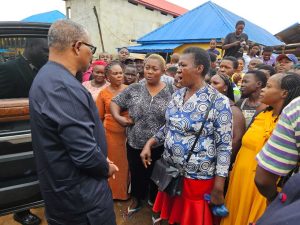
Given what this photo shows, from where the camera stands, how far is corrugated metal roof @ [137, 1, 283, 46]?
46.8ft

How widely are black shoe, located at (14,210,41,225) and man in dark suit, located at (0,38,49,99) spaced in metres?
1.42

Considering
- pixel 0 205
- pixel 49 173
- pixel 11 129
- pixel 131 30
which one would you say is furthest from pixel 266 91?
pixel 131 30

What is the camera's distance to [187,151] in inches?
84.4

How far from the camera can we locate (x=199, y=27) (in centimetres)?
1564

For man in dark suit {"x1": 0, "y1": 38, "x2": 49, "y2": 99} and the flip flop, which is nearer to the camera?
man in dark suit {"x1": 0, "y1": 38, "x2": 49, "y2": 99}

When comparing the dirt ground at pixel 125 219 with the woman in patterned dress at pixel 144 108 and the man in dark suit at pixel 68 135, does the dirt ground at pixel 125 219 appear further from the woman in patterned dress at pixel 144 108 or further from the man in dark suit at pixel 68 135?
the man in dark suit at pixel 68 135

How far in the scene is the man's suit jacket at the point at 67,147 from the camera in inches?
55.2

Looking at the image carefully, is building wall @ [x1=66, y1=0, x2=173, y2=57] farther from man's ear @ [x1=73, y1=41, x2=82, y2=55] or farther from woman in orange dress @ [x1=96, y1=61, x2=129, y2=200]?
man's ear @ [x1=73, y1=41, x2=82, y2=55]

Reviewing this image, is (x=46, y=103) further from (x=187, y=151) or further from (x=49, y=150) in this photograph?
(x=187, y=151)

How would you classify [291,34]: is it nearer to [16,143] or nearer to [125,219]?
[125,219]

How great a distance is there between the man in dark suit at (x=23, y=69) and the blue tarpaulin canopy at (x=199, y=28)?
12.0m

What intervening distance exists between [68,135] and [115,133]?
2004mm

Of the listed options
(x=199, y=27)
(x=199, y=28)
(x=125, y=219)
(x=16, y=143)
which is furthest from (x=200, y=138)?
(x=199, y=27)

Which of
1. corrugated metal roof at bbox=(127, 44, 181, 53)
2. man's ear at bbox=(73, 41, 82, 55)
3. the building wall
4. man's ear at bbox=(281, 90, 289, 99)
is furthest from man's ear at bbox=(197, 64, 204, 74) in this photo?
the building wall
